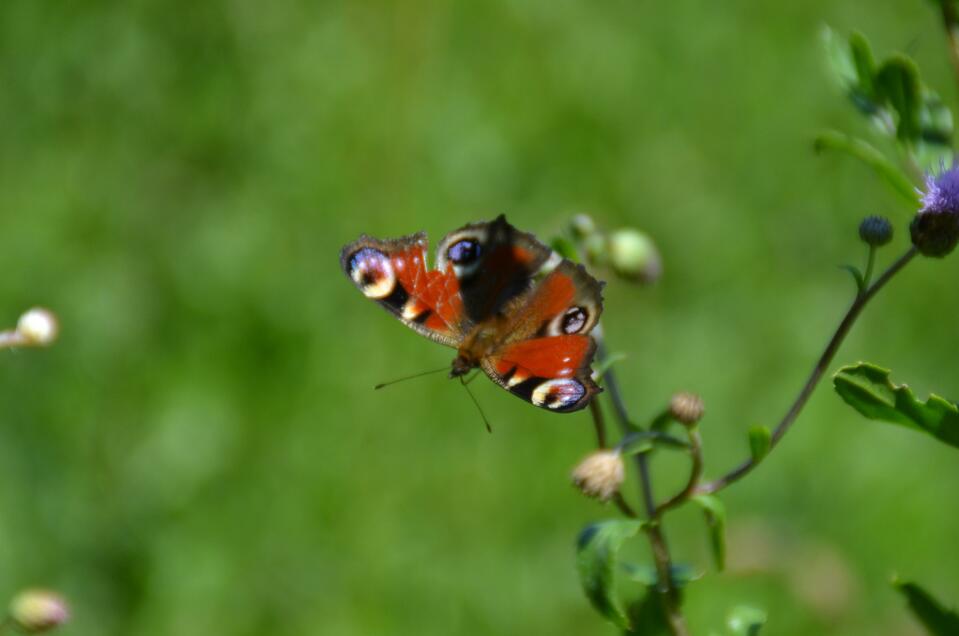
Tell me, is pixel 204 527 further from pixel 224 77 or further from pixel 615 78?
pixel 615 78

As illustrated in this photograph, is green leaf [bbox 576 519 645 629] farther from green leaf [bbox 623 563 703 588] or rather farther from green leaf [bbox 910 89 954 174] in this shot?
green leaf [bbox 910 89 954 174]

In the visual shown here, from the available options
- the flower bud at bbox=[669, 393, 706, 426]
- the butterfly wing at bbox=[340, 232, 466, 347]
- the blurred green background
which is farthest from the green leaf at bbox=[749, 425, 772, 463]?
the blurred green background

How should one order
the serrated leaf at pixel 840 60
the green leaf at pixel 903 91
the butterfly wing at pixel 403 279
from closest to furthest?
the green leaf at pixel 903 91 < the serrated leaf at pixel 840 60 < the butterfly wing at pixel 403 279

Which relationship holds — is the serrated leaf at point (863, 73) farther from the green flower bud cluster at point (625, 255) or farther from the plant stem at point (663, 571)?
the plant stem at point (663, 571)

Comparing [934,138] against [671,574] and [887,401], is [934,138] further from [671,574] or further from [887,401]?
[671,574]

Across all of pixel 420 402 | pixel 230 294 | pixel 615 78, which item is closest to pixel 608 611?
pixel 420 402

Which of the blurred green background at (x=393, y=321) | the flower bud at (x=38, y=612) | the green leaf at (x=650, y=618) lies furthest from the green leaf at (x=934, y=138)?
the blurred green background at (x=393, y=321)
